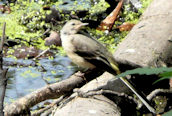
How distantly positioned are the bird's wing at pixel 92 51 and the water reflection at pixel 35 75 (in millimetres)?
1964

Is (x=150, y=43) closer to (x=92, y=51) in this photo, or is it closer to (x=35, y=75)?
(x=92, y=51)

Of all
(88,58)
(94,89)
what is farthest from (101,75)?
(94,89)

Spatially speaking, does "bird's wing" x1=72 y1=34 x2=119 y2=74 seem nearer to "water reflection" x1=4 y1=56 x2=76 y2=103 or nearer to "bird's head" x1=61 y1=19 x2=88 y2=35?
"bird's head" x1=61 y1=19 x2=88 y2=35

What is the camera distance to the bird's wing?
3430 millimetres

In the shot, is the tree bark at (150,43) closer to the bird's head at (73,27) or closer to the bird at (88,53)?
the bird at (88,53)

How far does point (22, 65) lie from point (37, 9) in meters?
2.14

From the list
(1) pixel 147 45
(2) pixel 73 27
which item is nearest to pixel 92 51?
(2) pixel 73 27

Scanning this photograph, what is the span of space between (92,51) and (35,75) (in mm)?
2454

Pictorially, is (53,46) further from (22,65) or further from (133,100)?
(133,100)

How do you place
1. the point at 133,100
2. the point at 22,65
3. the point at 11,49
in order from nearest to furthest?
1. the point at 133,100
2. the point at 22,65
3. the point at 11,49

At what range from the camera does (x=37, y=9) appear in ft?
25.7

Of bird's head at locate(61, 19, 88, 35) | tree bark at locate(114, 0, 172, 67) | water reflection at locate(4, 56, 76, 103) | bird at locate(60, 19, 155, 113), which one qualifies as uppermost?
bird's head at locate(61, 19, 88, 35)

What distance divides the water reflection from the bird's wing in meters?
1.96

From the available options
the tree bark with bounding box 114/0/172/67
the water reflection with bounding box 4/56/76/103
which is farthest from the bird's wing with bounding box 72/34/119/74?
the water reflection with bounding box 4/56/76/103
